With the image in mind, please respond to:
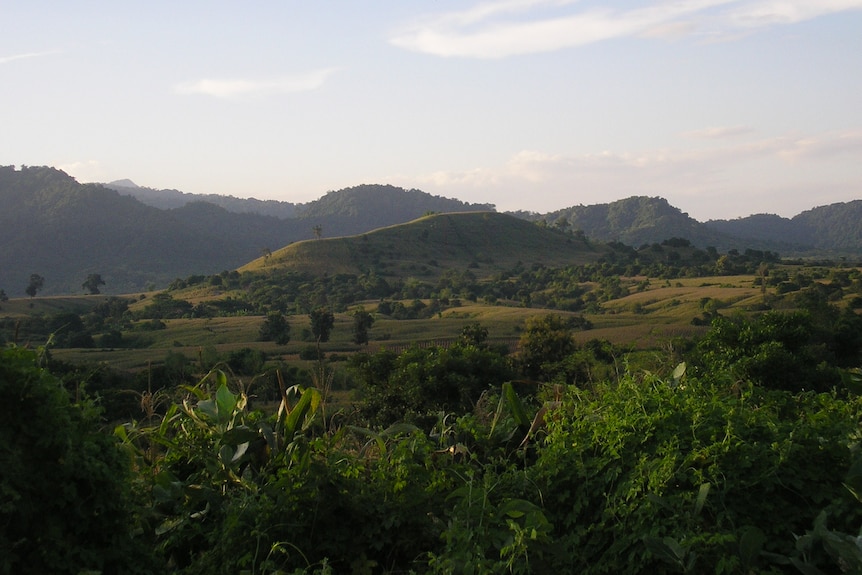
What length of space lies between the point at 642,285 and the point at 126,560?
240 feet

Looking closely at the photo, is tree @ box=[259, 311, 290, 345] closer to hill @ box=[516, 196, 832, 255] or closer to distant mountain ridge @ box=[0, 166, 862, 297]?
distant mountain ridge @ box=[0, 166, 862, 297]

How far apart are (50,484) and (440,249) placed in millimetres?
104511

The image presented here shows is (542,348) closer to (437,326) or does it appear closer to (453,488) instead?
(453,488)

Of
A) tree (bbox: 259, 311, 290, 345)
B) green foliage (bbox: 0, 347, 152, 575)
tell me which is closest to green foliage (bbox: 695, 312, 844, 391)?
green foliage (bbox: 0, 347, 152, 575)

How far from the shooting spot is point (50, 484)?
2.99 metres

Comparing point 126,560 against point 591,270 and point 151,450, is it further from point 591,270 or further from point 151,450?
point 591,270

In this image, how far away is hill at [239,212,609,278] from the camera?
94.4 meters

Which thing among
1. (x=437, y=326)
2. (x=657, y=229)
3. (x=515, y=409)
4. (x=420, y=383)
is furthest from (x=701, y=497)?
(x=657, y=229)

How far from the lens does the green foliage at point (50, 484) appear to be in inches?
114

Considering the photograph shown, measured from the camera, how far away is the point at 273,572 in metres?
3.21

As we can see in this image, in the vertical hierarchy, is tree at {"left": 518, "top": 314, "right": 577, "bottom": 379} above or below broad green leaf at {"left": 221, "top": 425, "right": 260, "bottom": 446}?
below

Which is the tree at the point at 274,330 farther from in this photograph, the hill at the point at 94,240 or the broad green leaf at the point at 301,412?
the hill at the point at 94,240

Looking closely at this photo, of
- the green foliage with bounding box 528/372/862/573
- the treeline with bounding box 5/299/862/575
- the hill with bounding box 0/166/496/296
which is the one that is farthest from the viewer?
the hill with bounding box 0/166/496/296

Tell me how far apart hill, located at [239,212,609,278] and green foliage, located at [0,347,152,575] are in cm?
8762
